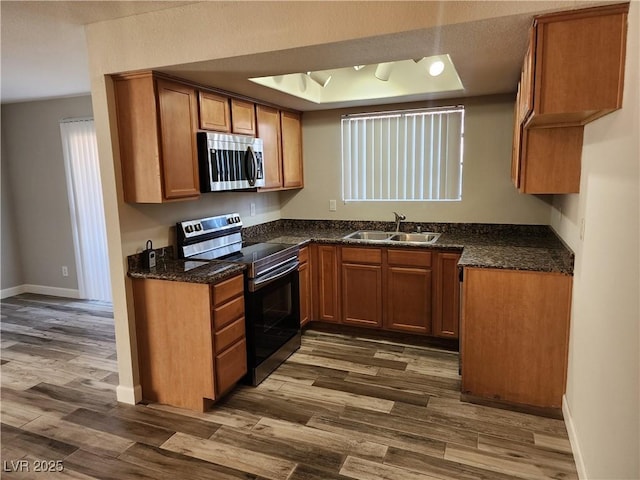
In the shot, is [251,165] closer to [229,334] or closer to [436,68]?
[229,334]

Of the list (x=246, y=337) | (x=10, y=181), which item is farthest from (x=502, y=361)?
(x=10, y=181)

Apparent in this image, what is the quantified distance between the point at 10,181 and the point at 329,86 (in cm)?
426

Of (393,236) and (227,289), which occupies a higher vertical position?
(393,236)

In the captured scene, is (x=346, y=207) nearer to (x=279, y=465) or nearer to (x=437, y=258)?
(x=437, y=258)

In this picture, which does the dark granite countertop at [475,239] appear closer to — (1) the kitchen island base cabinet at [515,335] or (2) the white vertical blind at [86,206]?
(1) the kitchen island base cabinet at [515,335]

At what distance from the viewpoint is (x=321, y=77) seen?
3.81 meters

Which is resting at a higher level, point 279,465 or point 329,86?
point 329,86

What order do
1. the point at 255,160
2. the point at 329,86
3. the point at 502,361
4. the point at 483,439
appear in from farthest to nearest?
the point at 329,86 → the point at 255,160 → the point at 502,361 → the point at 483,439

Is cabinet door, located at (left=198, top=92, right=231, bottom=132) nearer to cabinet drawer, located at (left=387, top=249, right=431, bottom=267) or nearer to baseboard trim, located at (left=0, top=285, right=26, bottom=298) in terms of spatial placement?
cabinet drawer, located at (left=387, top=249, right=431, bottom=267)

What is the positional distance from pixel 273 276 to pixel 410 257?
119 centimetres

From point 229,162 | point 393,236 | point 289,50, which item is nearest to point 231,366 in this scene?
point 229,162

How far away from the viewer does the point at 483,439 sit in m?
2.44

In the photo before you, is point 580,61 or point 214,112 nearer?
point 580,61

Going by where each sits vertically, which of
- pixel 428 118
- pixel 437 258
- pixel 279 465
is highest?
pixel 428 118
